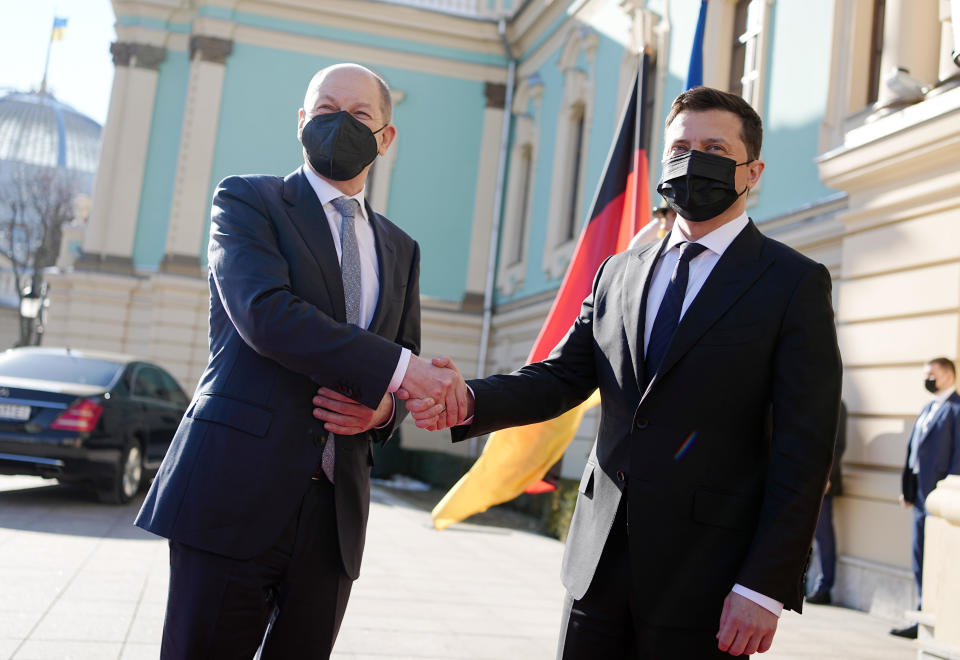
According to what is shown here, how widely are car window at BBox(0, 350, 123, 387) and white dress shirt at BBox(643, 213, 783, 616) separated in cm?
790

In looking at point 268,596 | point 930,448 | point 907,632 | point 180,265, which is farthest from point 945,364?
point 180,265

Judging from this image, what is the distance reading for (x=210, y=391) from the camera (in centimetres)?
249

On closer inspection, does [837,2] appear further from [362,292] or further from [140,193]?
[140,193]

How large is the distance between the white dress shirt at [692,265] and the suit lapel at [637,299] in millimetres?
21

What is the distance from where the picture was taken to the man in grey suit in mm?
2289

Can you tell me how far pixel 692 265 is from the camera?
2.67 meters

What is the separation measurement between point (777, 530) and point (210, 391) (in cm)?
150

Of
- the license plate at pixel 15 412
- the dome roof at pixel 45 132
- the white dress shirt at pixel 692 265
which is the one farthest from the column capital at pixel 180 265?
the dome roof at pixel 45 132

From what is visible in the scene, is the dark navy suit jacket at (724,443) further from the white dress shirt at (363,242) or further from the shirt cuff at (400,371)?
the white dress shirt at (363,242)

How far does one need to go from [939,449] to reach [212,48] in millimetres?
18377

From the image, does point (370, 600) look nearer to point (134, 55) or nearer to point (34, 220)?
point (134, 55)

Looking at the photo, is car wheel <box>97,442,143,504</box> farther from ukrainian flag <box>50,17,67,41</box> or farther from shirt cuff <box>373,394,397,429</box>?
ukrainian flag <box>50,17,67,41</box>

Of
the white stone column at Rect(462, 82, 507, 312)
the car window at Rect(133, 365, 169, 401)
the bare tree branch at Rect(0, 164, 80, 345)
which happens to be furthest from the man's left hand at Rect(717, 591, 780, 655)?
the bare tree branch at Rect(0, 164, 80, 345)

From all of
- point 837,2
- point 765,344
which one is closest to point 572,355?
point 765,344
